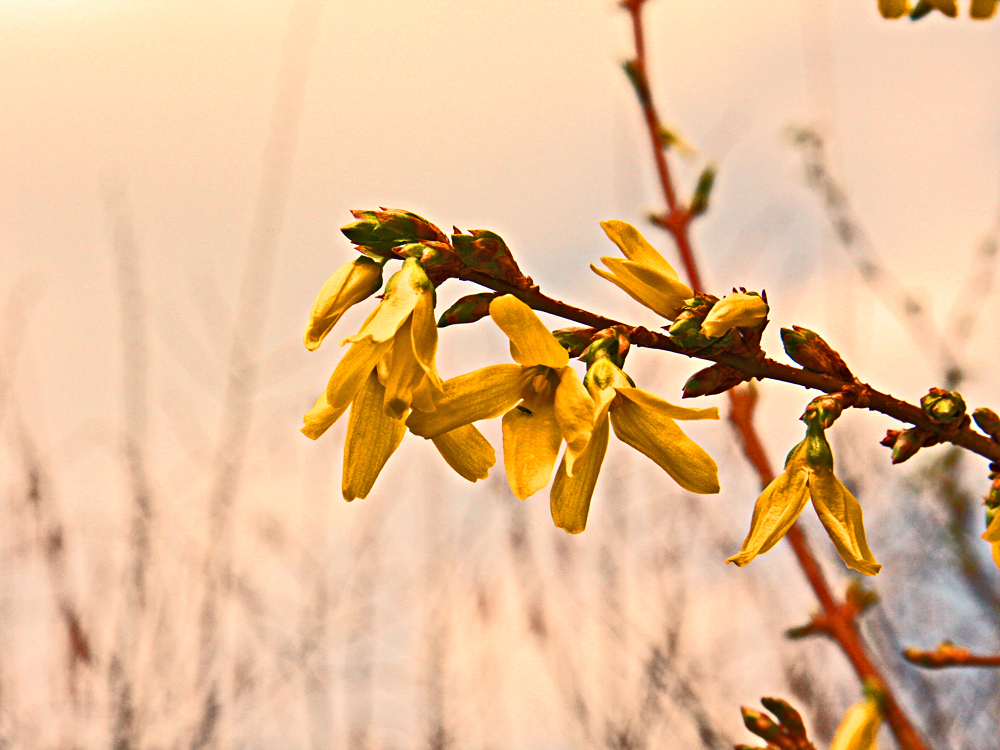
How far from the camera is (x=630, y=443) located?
0.71m

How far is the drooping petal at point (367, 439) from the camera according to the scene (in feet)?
2.34

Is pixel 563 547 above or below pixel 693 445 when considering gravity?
below

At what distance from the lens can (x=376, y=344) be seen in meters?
0.68

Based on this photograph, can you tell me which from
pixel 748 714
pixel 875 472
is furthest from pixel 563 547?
pixel 748 714

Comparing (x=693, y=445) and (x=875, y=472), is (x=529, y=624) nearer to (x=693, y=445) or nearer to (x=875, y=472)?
(x=875, y=472)

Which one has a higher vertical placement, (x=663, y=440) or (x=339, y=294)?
(x=339, y=294)

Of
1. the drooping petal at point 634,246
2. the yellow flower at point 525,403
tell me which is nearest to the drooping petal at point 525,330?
the yellow flower at point 525,403

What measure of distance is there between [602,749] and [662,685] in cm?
37

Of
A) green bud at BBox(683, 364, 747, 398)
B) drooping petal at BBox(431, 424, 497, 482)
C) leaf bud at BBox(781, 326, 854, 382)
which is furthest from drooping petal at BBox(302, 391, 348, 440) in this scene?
leaf bud at BBox(781, 326, 854, 382)

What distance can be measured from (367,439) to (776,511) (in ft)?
1.30

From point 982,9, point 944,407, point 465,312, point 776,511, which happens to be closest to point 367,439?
point 465,312

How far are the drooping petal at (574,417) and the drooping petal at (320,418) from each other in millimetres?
204

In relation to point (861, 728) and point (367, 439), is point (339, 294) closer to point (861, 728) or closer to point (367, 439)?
point (367, 439)

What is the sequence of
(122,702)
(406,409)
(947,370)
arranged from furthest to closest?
(122,702) < (947,370) < (406,409)
